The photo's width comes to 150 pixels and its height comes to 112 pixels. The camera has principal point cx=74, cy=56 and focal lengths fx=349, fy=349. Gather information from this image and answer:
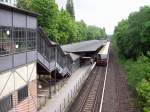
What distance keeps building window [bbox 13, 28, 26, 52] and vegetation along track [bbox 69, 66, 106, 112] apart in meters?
9.54

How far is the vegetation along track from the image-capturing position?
34.1m

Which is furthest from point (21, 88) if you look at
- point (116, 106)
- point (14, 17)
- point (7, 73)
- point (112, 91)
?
point (112, 91)

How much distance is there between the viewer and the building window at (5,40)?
22427 mm

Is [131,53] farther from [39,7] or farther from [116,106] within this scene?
[116,106]

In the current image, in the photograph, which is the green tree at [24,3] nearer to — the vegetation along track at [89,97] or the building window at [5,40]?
the vegetation along track at [89,97]

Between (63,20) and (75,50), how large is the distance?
1595 centimetres

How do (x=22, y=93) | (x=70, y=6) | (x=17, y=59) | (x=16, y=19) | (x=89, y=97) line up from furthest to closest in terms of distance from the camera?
(x=70, y=6)
(x=89, y=97)
(x=22, y=93)
(x=17, y=59)
(x=16, y=19)

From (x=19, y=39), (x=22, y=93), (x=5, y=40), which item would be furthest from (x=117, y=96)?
(x=5, y=40)

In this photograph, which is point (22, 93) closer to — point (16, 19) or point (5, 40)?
point (5, 40)

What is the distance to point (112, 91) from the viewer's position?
142ft

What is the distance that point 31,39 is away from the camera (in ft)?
94.0

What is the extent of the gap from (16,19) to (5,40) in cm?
229

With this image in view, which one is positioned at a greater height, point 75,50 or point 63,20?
point 63,20

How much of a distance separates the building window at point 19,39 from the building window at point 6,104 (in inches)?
141
